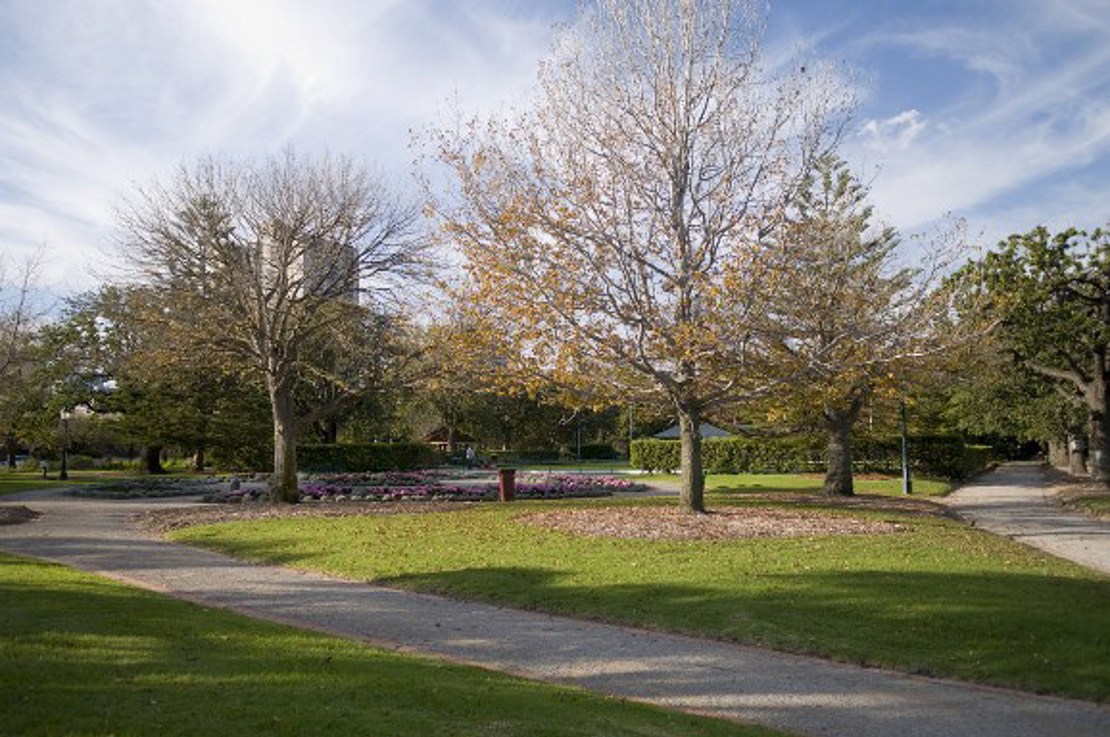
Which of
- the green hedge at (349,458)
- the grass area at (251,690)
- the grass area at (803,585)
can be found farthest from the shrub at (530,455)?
the grass area at (251,690)

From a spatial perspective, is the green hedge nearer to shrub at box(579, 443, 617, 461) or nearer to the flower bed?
the flower bed

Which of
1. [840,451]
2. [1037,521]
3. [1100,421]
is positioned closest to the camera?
[1037,521]

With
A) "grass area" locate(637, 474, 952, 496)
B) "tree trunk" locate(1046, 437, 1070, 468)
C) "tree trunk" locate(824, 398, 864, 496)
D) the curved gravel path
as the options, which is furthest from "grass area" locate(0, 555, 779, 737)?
"tree trunk" locate(1046, 437, 1070, 468)

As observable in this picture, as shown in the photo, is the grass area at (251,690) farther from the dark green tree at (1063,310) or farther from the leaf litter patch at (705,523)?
the dark green tree at (1063,310)

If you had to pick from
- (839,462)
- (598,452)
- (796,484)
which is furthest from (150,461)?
(598,452)

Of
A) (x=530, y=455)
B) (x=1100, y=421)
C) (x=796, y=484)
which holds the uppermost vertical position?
(x=1100, y=421)

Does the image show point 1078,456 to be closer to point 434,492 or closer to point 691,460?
point 434,492

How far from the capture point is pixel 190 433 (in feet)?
128

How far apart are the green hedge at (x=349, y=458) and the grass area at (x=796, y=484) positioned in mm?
13038

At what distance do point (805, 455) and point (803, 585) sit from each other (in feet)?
101

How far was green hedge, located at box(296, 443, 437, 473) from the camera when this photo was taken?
41.9 metres

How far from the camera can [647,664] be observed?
770cm

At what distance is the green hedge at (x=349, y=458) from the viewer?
41938mm

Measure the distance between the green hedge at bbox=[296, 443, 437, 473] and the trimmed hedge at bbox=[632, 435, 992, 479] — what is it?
40.1ft
